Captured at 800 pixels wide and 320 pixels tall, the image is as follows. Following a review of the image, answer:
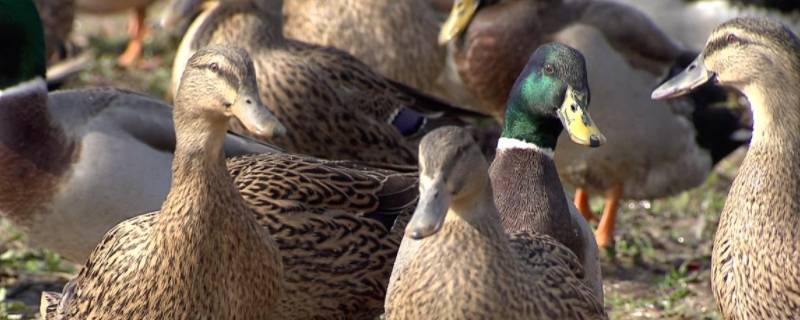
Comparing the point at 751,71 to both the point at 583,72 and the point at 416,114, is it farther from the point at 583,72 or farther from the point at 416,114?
the point at 416,114

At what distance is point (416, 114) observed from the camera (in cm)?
650

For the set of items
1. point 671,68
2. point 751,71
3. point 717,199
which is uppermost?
point 751,71

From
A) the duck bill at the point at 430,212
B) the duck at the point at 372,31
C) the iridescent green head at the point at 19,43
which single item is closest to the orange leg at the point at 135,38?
the duck at the point at 372,31

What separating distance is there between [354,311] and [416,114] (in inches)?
59.5

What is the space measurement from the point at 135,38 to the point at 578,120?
6433 millimetres

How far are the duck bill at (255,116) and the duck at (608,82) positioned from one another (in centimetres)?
293

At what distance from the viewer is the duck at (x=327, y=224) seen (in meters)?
4.93

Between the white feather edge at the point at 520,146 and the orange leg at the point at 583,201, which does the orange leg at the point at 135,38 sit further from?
the white feather edge at the point at 520,146

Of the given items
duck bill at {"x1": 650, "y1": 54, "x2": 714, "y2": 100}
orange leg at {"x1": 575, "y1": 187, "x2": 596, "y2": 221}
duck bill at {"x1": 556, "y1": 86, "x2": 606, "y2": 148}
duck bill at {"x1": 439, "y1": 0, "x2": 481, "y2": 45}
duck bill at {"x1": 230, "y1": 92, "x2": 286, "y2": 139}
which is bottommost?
orange leg at {"x1": 575, "y1": 187, "x2": 596, "y2": 221}

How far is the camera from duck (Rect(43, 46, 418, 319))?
16.2 ft

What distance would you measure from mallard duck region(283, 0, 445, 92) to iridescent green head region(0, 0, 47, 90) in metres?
2.02

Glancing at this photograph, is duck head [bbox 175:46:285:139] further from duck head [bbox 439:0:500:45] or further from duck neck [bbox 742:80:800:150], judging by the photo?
duck head [bbox 439:0:500:45]

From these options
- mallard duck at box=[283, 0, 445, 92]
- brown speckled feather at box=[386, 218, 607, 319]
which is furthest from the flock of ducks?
mallard duck at box=[283, 0, 445, 92]

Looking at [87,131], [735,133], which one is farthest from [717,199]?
[87,131]
